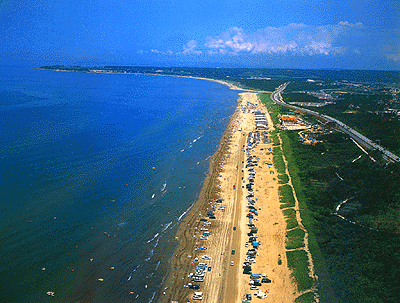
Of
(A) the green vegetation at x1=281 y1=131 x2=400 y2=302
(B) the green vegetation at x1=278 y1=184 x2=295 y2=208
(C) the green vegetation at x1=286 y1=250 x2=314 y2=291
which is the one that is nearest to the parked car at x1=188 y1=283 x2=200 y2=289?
(C) the green vegetation at x1=286 y1=250 x2=314 y2=291

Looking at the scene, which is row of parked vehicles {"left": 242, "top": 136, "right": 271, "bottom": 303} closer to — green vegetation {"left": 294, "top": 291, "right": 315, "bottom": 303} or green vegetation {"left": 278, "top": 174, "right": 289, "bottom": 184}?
green vegetation {"left": 294, "top": 291, "right": 315, "bottom": 303}

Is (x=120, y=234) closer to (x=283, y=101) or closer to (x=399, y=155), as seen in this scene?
(x=399, y=155)

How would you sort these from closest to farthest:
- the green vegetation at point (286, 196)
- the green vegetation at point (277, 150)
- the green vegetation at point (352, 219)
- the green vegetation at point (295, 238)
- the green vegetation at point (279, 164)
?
the green vegetation at point (352, 219) → the green vegetation at point (295, 238) → the green vegetation at point (286, 196) → the green vegetation at point (279, 164) → the green vegetation at point (277, 150)

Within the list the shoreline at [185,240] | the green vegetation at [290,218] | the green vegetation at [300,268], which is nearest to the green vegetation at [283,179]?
the green vegetation at [290,218]

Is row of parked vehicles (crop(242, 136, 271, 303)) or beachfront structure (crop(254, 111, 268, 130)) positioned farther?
beachfront structure (crop(254, 111, 268, 130))

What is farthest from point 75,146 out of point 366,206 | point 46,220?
point 366,206

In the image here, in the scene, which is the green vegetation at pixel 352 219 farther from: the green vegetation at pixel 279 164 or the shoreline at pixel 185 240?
the shoreline at pixel 185 240
